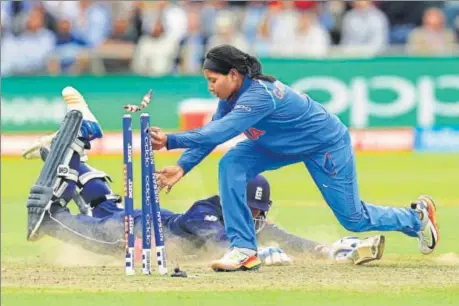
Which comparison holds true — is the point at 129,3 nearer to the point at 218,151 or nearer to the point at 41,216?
the point at 218,151

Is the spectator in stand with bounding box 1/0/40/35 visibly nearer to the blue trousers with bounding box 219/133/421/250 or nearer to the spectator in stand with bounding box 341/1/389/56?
the spectator in stand with bounding box 341/1/389/56

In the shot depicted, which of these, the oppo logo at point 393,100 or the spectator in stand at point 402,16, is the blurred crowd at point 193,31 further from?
the oppo logo at point 393,100

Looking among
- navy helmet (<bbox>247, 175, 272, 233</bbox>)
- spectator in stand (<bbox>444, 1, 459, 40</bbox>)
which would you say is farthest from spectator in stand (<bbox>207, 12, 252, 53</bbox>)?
navy helmet (<bbox>247, 175, 272, 233</bbox>)

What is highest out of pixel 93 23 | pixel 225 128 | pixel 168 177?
pixel 225 128

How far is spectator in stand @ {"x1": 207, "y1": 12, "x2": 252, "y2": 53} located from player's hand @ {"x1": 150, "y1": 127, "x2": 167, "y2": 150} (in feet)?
43.9

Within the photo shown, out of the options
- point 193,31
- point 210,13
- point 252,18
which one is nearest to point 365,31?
point 252,18

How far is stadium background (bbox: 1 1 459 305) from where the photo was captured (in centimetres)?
1966

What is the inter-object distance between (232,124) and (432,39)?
14.3 meters

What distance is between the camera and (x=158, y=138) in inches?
348

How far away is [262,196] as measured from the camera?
1004 centimetres

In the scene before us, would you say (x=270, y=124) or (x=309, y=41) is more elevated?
(x=270, y=124)

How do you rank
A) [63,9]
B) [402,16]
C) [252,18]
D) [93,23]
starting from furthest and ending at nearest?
[63,9]
[402,16]
[93,23]
[252,18]

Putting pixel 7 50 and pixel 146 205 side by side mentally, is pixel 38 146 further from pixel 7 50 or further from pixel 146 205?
pixel 7 50

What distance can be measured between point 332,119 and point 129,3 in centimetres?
1499
